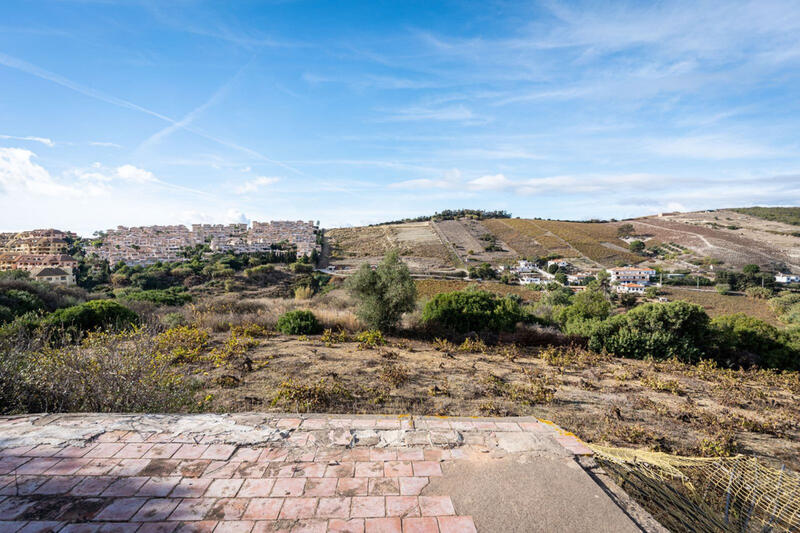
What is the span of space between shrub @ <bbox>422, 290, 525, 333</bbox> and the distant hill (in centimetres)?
7883

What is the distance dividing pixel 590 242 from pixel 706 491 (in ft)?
196

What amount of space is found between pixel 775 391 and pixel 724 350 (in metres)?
2.64

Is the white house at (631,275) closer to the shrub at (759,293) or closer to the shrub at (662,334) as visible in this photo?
the shrub at (759,293)

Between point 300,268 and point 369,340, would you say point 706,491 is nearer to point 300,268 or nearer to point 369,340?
point 369,340

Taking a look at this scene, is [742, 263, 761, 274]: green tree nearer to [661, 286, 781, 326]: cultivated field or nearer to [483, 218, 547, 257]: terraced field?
[661, 286, 781, 326]: cultivated field

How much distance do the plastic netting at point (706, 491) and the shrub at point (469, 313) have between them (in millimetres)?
6224

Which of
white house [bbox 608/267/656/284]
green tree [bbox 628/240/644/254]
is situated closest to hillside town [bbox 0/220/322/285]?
white house [bbox 608/267/656/284]

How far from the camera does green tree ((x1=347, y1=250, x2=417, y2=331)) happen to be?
376 inches

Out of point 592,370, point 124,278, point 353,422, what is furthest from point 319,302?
point 124,278

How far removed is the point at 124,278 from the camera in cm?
3119

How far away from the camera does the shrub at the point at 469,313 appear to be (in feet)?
31.5

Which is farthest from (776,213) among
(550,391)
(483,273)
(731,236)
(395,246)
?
(550,391)

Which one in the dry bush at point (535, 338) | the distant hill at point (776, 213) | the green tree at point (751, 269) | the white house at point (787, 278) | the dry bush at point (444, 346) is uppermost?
the distant hill at point (776, 213)

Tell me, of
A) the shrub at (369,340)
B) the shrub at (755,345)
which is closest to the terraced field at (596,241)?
the shrub at (755,345)
